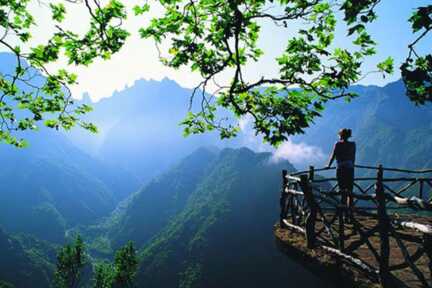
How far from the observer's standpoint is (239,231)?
137625 mm

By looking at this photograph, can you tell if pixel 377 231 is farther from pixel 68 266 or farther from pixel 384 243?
pixel 68 266

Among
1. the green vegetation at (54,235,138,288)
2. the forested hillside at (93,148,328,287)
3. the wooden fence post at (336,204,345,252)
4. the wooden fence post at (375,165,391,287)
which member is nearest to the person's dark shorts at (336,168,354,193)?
the wooden fence post at (336,204,345,252)

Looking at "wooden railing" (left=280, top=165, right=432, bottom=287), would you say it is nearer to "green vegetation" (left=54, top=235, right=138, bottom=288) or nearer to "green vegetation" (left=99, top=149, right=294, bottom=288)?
"green vegetation" (left=54, top=235, right=138, bottom=288)

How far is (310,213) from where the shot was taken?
8062 mm

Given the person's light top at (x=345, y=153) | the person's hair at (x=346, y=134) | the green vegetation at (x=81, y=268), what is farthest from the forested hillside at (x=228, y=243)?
the person's hair at (x=346, y=134)

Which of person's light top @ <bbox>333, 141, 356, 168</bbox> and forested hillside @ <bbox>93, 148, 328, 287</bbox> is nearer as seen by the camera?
person's light top @ <bbox>333, 141, 356, 168</bbox>

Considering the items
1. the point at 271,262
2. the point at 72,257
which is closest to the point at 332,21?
the point at 72,257

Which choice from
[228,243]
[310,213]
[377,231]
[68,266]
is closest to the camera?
[377,231]

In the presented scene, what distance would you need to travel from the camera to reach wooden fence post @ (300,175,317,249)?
8.00m

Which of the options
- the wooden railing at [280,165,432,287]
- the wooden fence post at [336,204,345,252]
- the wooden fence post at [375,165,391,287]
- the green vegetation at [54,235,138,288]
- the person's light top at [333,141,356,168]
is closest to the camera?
the wooden railing at [280,165,432,287]

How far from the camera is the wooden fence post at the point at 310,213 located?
8.00 m

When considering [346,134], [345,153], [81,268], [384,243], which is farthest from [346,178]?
[81,268]

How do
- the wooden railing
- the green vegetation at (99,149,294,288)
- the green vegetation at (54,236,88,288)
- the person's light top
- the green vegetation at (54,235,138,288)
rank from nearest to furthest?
1. the wooden railing
2. the person's light top
3. the green vegetation at (54,236,88,288)
4. the green vegetation at (54,235,138,288)
5. the green vegetation at (99,149,294,288)

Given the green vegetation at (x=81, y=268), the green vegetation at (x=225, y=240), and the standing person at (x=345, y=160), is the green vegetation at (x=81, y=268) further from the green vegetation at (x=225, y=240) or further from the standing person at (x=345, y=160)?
the green vegetation at (x=225, y=240)
